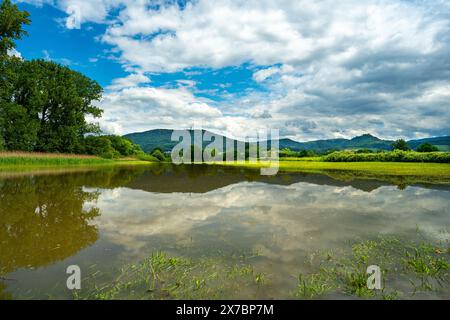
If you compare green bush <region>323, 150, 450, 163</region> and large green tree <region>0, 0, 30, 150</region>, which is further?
green bush <region>323, 150, 450, 163</region>

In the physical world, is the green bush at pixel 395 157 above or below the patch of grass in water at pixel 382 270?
above

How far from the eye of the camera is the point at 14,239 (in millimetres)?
5746

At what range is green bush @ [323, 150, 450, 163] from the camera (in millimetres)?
37625

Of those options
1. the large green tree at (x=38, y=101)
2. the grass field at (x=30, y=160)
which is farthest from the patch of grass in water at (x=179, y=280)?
the large green tree at (x=38, y=101)

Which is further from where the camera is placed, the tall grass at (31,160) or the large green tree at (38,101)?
the large green tree at (38,101)

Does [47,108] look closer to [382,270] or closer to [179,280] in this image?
[179,280]

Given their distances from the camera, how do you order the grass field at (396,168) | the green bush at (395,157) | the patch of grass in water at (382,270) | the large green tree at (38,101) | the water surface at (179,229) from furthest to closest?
1. the green bush at (395,157)
2. the large green tree at (38,101)
3. the grass field at (396,168)
4. the water surface at (179,229)
5. the patch of grass in water at (382,270)

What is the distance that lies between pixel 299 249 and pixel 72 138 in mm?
49624

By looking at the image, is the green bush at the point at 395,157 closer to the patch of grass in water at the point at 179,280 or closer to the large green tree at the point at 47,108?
the patch of grass in water at the point at 179,280

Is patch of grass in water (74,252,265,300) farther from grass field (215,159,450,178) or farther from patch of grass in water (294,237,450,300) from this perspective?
grass field (215,159,450,178)

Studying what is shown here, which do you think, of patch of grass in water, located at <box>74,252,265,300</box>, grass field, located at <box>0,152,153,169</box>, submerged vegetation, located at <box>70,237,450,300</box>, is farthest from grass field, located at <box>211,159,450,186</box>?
grass field, located at <box>0,152,153,169</box>

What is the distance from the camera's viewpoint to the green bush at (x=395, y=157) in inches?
1481

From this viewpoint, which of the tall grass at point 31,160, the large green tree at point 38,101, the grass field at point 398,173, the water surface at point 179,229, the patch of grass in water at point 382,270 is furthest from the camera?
the large green tree at point 38,101
